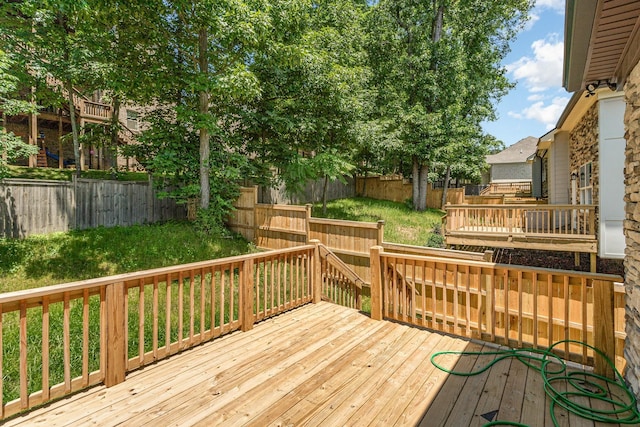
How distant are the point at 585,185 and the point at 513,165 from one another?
2306 centimetres

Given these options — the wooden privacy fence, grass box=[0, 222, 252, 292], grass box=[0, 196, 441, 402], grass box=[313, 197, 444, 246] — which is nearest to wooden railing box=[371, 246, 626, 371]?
grass box=[0, 196, 441, 402]

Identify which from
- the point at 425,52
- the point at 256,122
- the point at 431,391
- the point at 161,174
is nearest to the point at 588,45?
the point at 431,391

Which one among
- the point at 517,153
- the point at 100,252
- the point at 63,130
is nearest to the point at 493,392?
the point at 100,252

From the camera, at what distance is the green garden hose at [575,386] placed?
7.89 ft

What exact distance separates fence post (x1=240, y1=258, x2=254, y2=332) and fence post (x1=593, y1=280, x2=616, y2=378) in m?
3.59

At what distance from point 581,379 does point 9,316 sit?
7291mm

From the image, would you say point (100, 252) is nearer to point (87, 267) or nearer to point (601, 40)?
point (87, 267)

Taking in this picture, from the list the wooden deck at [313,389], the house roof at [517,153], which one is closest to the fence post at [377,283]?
the wooden deck at [313,389]

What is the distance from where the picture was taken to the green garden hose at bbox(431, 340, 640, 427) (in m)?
2.40

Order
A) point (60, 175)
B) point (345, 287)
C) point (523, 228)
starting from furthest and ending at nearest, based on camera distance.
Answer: point (60, 175)
point (523, 228)
point (345, 287)

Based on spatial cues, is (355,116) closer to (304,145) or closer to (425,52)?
(304,145)

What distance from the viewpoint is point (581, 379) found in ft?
9.50

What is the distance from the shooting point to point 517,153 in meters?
29.0

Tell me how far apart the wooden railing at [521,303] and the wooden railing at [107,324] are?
52.5 inches
